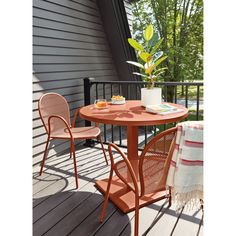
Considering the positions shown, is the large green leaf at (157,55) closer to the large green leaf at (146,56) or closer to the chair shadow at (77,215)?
the large green leaf at (146,56)

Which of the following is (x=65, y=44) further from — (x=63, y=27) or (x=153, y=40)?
(x=153, y=40)

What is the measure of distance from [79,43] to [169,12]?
5.20 metres

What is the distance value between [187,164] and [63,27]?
3111 millimetres

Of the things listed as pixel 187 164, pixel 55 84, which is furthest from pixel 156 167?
pixel 55 84

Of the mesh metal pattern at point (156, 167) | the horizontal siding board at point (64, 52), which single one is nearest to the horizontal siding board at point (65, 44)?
the horizontal siding board at point (64, 52)

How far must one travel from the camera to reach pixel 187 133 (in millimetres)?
1360

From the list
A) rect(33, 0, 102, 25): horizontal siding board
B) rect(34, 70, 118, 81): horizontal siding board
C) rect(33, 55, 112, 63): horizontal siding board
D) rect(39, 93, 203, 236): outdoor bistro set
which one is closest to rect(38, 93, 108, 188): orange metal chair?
rect(34, 70, 118, 81): horizontal siding board

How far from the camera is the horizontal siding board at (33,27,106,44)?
3236 millimetres

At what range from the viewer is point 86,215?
6.79 ft

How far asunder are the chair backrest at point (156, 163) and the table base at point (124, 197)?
0.37 metres

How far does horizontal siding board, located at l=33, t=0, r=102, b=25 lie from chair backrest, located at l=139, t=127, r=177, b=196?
261 cm

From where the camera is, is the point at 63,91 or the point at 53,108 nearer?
the point at 53,108

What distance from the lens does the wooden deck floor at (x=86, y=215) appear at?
187cm
